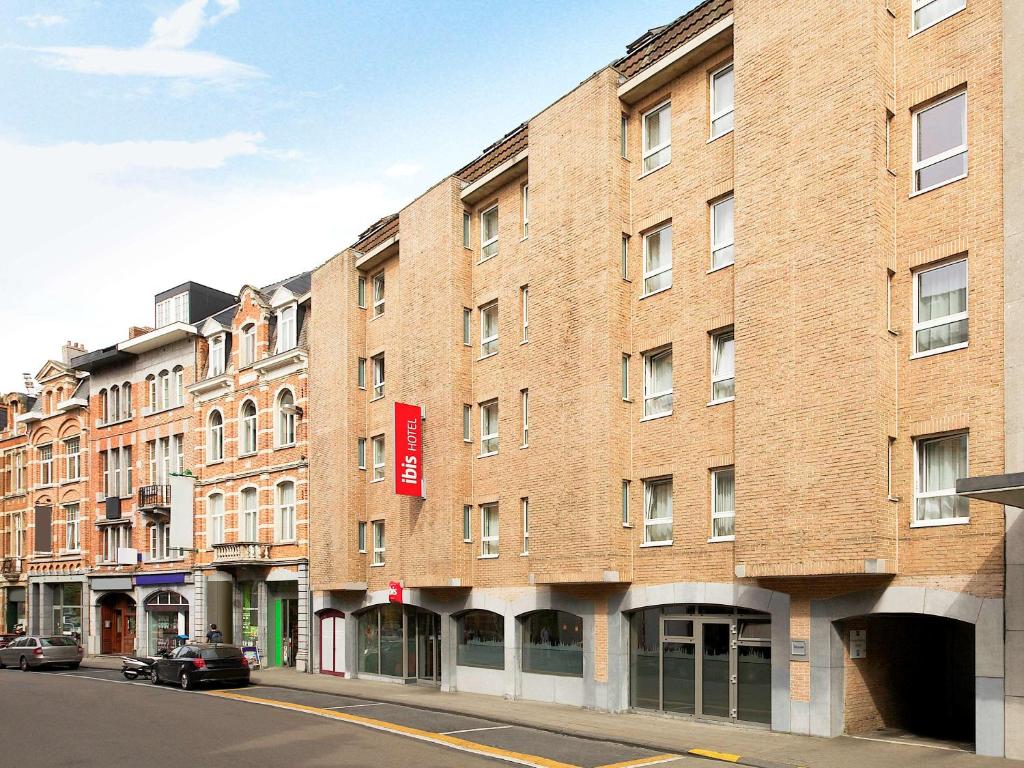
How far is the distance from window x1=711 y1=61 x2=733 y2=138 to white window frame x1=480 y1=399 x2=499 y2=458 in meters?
10.4

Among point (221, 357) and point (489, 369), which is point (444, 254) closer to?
point (489, 369)

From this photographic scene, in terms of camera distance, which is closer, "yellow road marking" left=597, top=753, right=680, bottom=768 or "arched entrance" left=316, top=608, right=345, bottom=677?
"yellow road marking" left=597, top=753, right=680, bottom=768

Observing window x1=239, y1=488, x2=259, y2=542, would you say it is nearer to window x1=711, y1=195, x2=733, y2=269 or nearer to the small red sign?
the small red sign

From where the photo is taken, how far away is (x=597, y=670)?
25141mm

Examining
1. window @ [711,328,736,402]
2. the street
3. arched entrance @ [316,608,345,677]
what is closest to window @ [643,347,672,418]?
window @ [711,328,736,402]

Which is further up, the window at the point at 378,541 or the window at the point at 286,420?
the window at the point at 286,420

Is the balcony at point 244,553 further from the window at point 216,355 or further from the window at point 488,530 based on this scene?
the window at point 488,530

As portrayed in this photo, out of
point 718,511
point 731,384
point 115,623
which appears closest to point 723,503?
point 718,511

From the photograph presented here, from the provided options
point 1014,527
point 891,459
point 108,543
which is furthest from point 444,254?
point 108,543

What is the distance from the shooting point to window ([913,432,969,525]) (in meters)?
18.6

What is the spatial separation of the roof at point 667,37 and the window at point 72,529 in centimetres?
3954

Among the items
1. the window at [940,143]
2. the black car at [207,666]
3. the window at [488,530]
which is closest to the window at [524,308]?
the window at [488,530]

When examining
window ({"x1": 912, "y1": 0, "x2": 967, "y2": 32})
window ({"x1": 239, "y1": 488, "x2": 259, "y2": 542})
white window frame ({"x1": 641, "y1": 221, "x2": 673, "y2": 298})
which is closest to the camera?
window ({"x1": 912, "y1": 0, "x2": 967, "y2": 32})

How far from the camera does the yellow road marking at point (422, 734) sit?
18.4 meters
